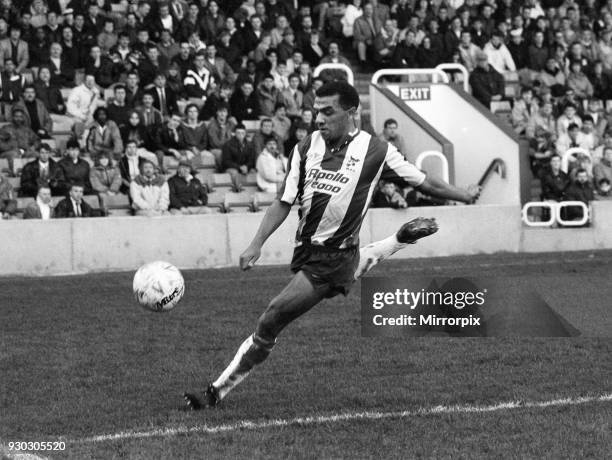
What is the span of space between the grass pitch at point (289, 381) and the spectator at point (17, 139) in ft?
17.6

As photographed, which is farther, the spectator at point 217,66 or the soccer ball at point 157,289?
the spectator at point 217,66

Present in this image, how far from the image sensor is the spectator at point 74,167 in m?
19.1

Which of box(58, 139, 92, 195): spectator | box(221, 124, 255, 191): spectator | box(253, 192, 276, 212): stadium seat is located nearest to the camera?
box(58, 139, 92, 195): spectator

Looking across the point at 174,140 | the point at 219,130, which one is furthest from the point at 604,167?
the point at 174,140

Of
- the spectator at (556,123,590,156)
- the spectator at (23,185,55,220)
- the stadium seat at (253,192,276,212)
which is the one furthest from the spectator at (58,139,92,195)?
the spectator at (556,123,590,156)

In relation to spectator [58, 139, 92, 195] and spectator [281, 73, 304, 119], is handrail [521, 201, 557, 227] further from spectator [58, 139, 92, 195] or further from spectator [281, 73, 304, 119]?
spectator [58, 139, 92, 195]

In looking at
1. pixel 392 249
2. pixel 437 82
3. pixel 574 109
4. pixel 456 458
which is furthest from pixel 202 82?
pixel 456 458

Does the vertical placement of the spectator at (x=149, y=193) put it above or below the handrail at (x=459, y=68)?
below

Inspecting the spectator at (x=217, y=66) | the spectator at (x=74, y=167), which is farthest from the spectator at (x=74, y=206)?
the spectator at (x=217, y=66)

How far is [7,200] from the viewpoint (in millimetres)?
18344

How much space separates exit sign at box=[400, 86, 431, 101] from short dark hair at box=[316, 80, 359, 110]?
48.6 feet

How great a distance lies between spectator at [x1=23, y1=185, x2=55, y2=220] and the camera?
17844 millimetres

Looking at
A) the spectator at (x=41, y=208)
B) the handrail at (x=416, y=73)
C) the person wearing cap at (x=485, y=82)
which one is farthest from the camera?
the person wearing cap at (x=485, y=82)

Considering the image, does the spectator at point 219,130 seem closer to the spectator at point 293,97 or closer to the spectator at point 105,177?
the spectator at point 293,97
